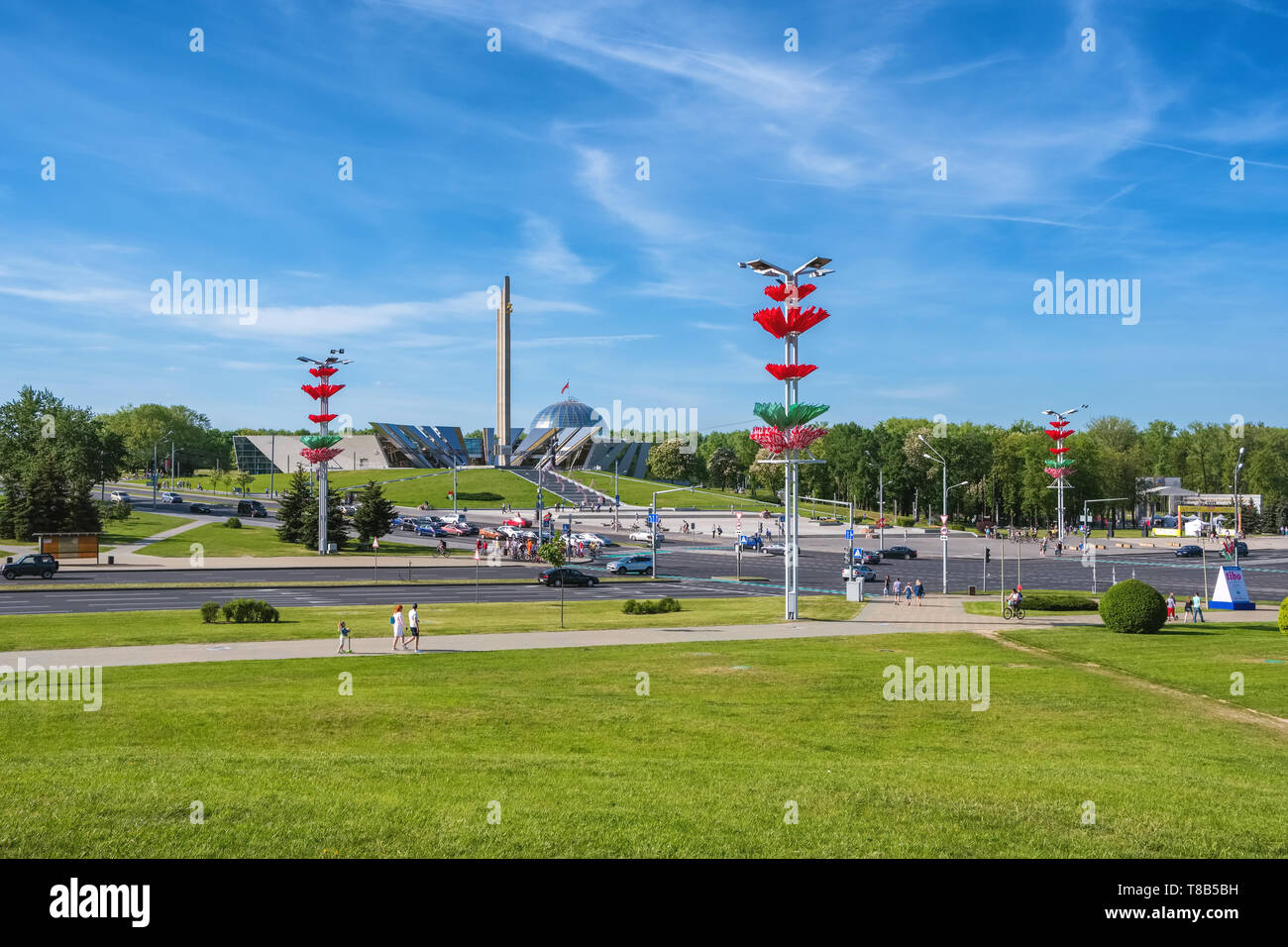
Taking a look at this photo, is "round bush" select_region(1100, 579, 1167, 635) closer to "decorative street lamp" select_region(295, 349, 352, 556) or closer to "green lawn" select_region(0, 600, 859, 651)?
"green lawn" select_region(0, 600, 859, 651)

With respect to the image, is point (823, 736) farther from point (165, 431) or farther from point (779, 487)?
point (165, 431)

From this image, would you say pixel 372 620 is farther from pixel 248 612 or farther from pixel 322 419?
pixel 322 419

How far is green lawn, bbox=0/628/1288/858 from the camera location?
945 cm

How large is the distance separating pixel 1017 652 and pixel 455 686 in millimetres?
17712

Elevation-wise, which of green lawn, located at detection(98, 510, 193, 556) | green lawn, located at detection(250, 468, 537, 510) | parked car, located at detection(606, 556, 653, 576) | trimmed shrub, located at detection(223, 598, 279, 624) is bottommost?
parked car, located at detection(606, 556, 653, 576)

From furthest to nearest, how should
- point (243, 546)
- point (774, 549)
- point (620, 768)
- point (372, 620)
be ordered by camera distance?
1. point (774, 549)
2. point (243, 546)
3. point (372, 620)
4. point (620, 768)

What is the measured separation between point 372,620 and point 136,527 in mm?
58565

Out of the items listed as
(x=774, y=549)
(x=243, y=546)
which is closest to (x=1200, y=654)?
(x=774, y=549)

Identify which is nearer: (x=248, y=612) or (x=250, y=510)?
(x=248, y=612)

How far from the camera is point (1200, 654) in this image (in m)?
27.9

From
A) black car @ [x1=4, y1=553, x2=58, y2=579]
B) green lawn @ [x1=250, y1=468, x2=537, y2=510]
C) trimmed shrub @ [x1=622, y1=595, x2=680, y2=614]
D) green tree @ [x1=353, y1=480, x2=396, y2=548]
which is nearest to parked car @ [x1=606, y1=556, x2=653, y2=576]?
trimmed shrub @ [x1=622, y1=595, x2=680, y2=614]

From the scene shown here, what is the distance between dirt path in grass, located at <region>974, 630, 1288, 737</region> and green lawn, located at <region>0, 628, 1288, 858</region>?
0.59 m

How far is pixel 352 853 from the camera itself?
880 cm

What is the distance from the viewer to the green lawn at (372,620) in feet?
95.8
